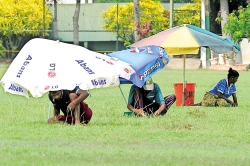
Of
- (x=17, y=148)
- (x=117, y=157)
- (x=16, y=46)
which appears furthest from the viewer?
(x=16, y=46)

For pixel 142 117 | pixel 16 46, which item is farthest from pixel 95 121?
pixel 16 46

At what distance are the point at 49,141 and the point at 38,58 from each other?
2.43 m

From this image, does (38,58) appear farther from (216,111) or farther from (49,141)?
(216,111)

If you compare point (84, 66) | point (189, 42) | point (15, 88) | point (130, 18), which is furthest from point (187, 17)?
point (15, 88)

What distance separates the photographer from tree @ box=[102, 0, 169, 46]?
190 ft

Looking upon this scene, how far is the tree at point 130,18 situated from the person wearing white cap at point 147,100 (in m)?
40.2

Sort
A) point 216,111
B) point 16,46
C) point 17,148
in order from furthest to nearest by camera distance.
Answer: point 16,46
point 216,111
point 17,148

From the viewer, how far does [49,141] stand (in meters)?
11.8

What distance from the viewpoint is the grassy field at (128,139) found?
9.83 meters

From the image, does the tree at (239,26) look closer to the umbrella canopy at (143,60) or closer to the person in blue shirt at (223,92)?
the person in blue shirt at (223,92)

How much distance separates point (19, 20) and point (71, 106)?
152 ft

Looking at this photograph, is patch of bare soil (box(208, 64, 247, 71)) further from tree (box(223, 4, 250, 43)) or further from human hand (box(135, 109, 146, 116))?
human hand (box(135, 109, 146, 116))

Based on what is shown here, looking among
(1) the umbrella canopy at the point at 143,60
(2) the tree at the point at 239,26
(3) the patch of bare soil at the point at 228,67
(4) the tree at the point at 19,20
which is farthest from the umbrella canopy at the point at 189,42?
(4) the tree at the point at 19,20

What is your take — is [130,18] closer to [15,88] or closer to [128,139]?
[15,88]
